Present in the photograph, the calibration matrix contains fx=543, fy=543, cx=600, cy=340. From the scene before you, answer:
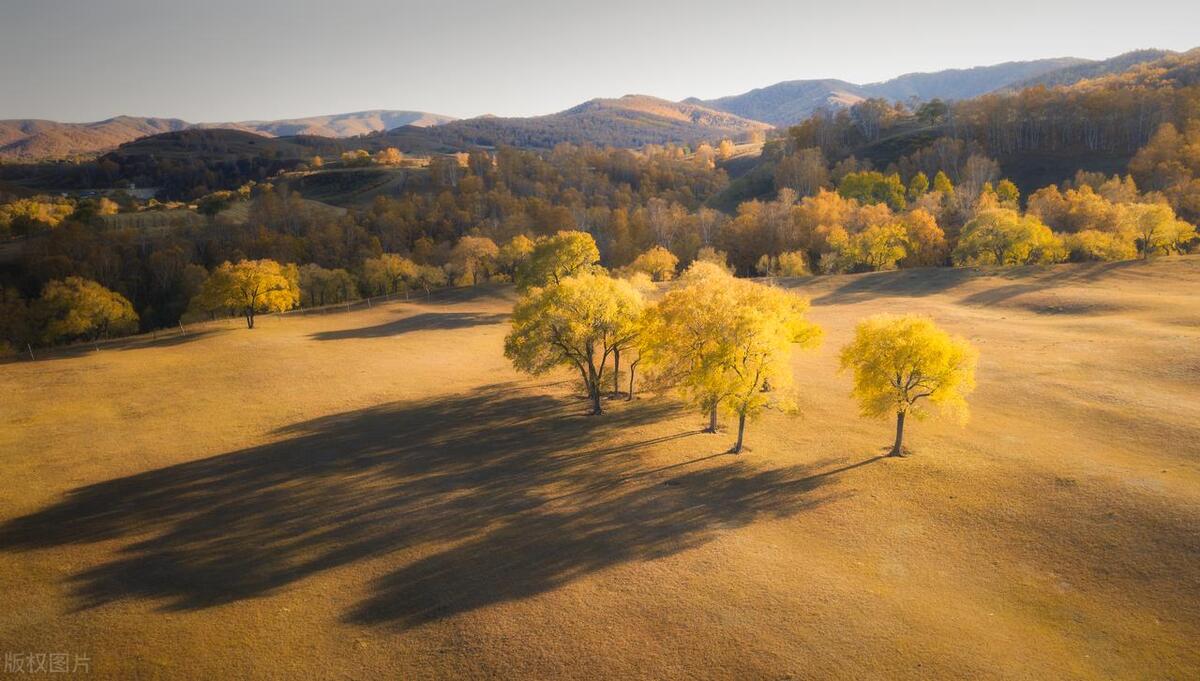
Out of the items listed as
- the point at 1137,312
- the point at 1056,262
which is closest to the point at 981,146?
the point at 1056,262

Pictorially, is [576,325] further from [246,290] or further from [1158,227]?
[1158,227]

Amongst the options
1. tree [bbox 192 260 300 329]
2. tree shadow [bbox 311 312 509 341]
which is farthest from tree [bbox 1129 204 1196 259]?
tree [bbox 192 260 300 329]

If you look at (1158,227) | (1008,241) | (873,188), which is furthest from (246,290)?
(873,188)

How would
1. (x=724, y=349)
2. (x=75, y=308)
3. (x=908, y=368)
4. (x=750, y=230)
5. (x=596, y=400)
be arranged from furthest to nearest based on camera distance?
(x=750, y=230)
(x=75, y=308)
(x=596, y=400)
(x=724, y=349)
(x=908, y=368)

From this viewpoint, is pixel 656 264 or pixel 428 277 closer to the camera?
pixel 656 264

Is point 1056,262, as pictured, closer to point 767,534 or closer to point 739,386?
point 739,386

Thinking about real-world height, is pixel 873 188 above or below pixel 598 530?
above

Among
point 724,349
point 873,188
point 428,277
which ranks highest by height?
point 873,188
